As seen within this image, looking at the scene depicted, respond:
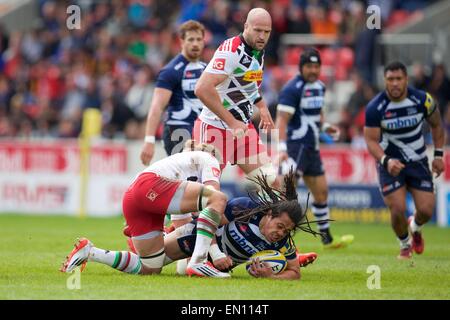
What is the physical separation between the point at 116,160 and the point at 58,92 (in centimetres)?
578

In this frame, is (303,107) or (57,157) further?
(57,157)

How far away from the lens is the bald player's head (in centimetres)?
1103

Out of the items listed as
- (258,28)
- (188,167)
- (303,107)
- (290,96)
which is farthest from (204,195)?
(303,107)

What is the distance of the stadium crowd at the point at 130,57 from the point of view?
23.8 m

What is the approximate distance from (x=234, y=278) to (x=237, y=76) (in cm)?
240

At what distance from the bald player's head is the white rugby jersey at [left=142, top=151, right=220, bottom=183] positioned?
169cm

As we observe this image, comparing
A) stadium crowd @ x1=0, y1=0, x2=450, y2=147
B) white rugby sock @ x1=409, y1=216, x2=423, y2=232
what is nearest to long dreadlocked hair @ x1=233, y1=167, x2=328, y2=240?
white rugby sock @ x1=409, y1=216, x2=423, y2=232

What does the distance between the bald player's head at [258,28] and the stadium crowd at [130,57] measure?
436 inches

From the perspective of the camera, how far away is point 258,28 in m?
11.0

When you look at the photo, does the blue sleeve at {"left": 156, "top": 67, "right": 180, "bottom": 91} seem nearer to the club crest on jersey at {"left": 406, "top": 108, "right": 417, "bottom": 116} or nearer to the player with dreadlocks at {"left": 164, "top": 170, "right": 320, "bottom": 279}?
the club crest on jersey at {"left": 406, "top": 108, "right": 417, "bottom": 116}

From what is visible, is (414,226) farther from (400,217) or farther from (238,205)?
(238,205)

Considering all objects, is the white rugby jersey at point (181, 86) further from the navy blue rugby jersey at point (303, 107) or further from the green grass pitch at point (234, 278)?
the green grass pitch at point (234, 278)

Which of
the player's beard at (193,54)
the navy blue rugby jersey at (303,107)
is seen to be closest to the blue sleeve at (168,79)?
the player's beard at (193,54)
